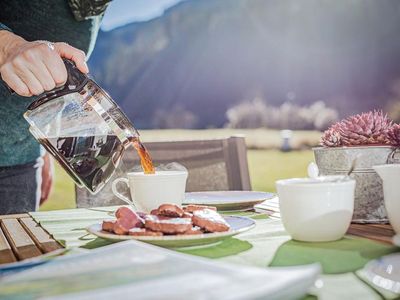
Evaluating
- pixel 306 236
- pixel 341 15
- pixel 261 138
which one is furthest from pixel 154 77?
pixel 306 236

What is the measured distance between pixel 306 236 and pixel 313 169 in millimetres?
83

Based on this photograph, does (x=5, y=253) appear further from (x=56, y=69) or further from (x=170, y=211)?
(x=56, y=69)

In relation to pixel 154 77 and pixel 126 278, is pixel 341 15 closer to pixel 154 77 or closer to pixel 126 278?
pixel 154 77

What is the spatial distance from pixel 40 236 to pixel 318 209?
1.16 feet

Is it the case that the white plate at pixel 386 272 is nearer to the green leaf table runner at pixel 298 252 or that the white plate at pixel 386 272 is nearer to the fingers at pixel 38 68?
the green leaf table runner at pixel 298 252

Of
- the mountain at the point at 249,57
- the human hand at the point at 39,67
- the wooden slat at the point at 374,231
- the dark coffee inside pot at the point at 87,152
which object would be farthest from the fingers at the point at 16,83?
the mountain at the point at 249,57

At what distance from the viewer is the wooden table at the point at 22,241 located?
1.88 feet

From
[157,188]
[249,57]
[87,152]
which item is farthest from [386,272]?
[249,57]

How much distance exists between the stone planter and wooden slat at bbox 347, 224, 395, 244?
0.06 feet

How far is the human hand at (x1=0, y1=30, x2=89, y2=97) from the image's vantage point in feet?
2.61

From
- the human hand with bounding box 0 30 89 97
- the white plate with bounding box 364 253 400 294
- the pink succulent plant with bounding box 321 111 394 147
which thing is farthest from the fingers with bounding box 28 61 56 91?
the white plate with bounding box 364 253 400 294

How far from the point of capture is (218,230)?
568 mm

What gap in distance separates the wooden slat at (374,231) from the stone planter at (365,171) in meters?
0.02

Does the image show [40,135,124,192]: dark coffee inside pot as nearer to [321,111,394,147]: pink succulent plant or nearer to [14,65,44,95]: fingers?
[14,65,44,95]: fingers
